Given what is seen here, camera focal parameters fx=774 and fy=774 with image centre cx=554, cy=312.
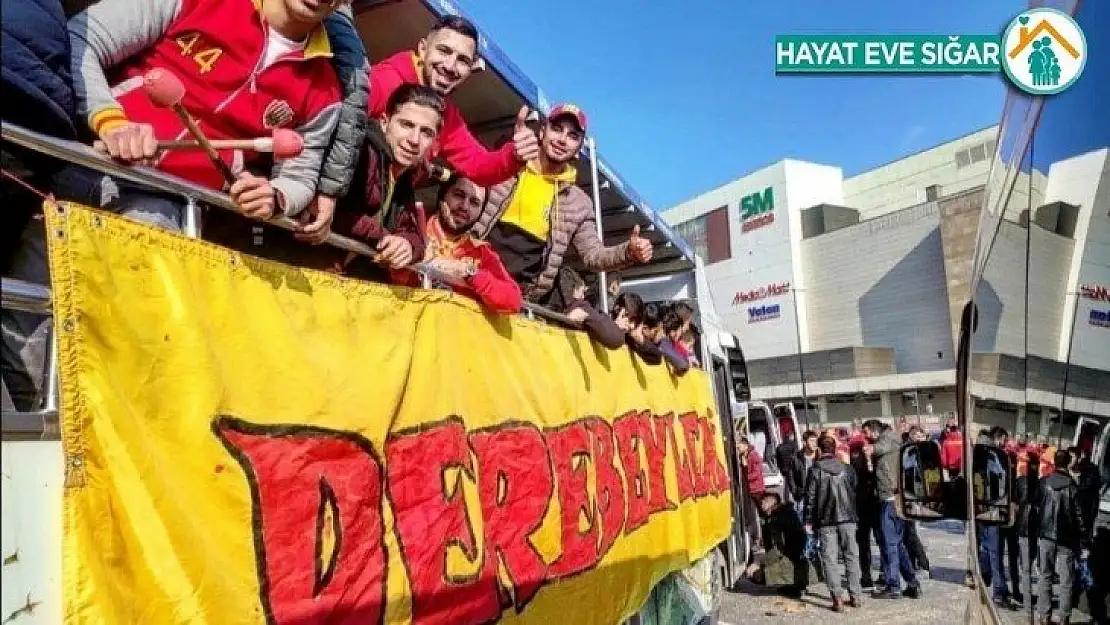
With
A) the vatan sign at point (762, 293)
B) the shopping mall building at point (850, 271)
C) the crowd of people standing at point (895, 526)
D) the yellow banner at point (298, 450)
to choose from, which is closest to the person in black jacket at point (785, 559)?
the crowd of people standing at point (895, 526)

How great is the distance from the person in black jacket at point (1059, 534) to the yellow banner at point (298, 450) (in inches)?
66.5

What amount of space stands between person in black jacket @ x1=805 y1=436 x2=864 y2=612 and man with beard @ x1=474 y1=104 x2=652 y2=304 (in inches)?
222

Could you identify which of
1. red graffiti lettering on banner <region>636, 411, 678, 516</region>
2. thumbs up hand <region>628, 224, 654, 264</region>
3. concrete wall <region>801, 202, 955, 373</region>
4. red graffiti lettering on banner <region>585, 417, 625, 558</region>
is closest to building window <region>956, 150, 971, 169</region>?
concrete wall <region>801, 202, 955, 373</region>

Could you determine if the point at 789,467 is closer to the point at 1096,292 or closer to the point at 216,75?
the point at 1096,292

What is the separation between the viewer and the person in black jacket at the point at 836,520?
888 centimetres

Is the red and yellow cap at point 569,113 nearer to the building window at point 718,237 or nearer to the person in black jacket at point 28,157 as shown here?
the person in black jacket at point 28,157

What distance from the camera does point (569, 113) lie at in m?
4.32

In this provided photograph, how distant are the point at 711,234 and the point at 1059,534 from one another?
54.7 meters

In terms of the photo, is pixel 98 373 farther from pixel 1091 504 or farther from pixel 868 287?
pixel 868 287

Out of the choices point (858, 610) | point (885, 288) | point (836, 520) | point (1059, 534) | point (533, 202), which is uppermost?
point (885, 288)

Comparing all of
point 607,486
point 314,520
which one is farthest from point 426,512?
point 607,486

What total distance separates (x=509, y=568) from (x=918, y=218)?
44989 millimetres

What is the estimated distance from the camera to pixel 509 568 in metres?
3.03

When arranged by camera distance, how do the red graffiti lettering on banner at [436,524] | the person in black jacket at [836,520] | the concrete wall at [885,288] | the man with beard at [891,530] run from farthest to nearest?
the concrete wall at [885,288]
the man with beard at [891,530]
the person in black jacket at [836,520]
the red graffiti lettering on banner at [436,524]
